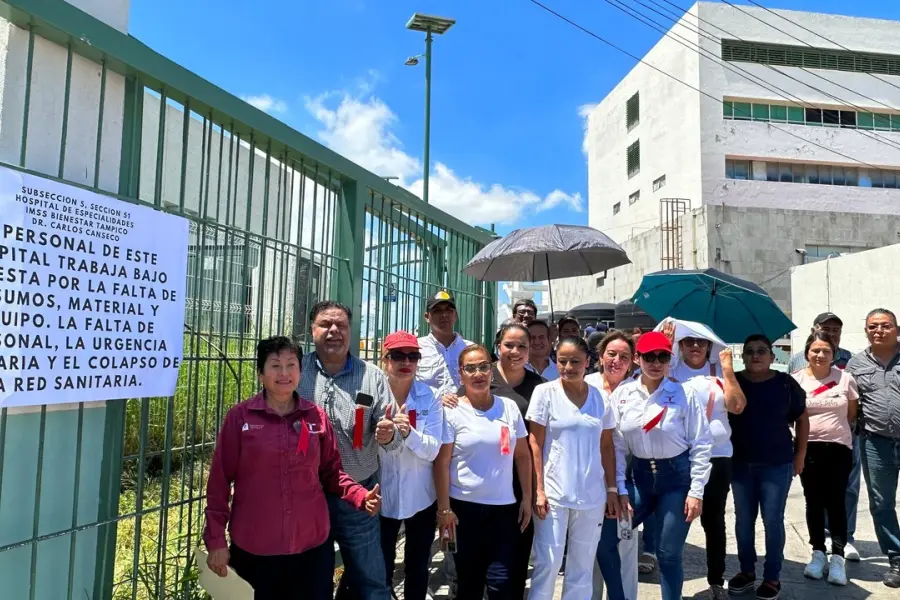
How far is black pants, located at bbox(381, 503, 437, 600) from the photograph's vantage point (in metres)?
3.46

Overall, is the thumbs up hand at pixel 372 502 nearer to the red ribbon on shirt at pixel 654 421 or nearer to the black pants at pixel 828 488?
the red ribbon on shirt at pixel 654 421

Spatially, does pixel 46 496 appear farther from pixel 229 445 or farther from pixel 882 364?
pixel 882 364

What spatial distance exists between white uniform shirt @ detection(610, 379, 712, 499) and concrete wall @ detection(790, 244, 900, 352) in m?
12.9

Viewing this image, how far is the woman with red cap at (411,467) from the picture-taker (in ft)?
10.9

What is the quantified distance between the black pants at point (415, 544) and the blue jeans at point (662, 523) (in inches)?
41.5

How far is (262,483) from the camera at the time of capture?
2.73 m

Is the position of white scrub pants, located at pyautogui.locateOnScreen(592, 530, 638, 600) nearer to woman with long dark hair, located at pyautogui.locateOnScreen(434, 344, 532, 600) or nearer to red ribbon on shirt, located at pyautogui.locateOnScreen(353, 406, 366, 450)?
woman with long dark hair, located at pyautogui.locateOnScreen(434, 344, 532, 600)

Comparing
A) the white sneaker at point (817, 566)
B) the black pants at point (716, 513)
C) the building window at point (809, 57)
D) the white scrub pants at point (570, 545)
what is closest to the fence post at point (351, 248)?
the white scrub pants at point (570, 545)

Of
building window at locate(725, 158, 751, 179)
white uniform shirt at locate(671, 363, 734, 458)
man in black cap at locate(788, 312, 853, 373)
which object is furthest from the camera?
building window at locate(725, 158, 751, 179)

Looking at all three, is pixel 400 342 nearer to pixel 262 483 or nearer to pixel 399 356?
pixel 399 356

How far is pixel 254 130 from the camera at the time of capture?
3488 mm

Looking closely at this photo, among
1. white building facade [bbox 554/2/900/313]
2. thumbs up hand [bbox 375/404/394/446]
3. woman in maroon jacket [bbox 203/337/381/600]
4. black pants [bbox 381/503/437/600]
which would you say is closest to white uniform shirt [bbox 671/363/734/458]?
black pants [bbox 381/503/437/600]

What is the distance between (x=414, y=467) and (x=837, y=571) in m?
3.36

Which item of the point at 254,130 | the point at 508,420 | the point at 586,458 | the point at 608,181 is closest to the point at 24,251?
the point at 254,130
